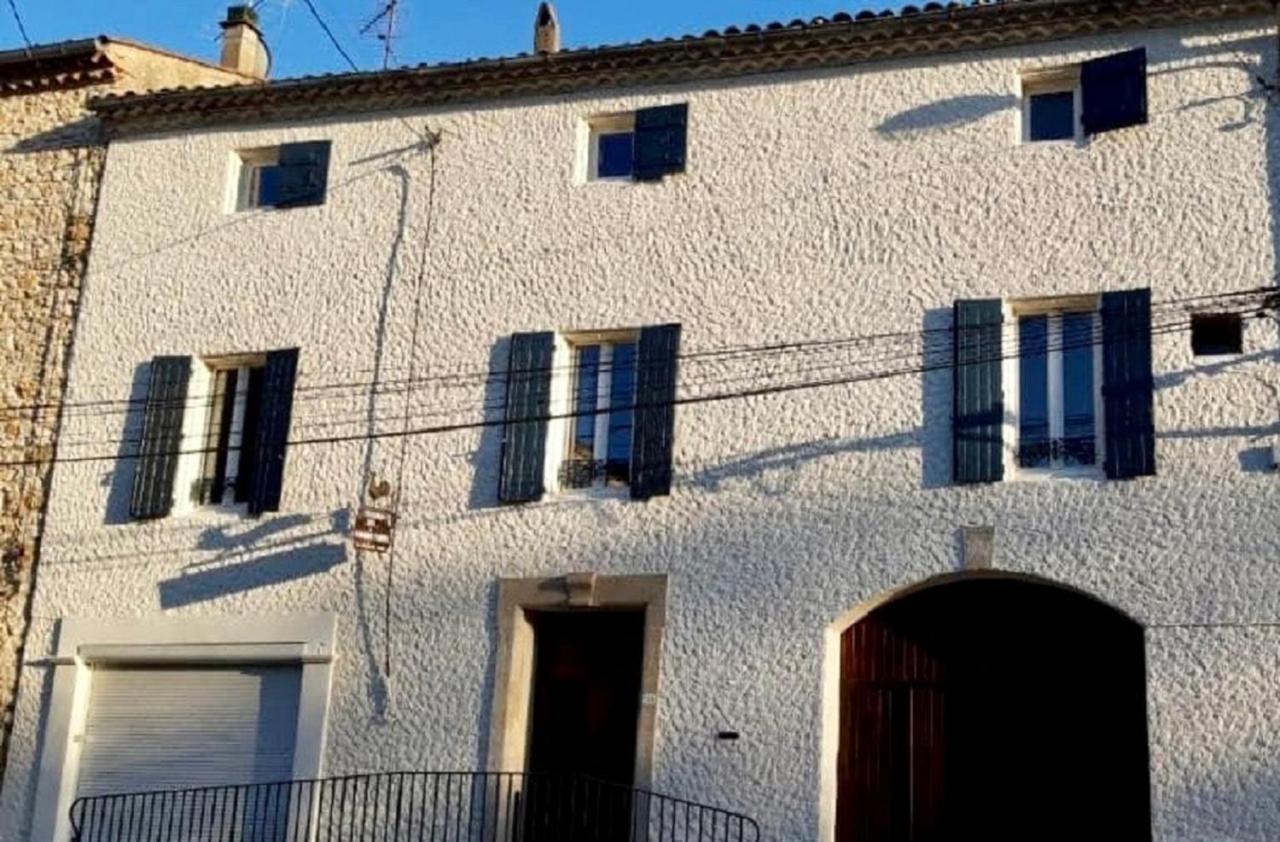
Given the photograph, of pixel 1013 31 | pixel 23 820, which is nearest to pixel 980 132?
pixel 1013 31

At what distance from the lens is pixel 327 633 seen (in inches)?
690

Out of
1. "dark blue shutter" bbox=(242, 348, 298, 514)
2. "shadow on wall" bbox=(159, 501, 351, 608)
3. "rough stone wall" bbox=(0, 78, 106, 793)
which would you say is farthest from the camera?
"rough stone wall" bbox=(0, 78, 106, 793)

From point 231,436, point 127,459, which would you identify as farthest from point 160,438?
point 231,436

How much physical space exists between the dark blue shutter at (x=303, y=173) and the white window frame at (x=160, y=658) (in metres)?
4.30

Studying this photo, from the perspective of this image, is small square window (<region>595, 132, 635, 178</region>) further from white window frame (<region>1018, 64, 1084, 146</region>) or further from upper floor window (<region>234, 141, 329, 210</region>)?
white window frame (<region>1018, 64, 1084, 146</region>)

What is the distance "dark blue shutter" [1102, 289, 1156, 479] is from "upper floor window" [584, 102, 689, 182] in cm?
436

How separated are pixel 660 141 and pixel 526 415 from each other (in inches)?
115

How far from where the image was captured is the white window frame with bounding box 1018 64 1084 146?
16766mm

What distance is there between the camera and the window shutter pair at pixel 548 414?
16.9 metres

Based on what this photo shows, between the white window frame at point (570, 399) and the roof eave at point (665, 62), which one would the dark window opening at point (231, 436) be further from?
the white window frame at point (570, 399)

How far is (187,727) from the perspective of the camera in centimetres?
1789

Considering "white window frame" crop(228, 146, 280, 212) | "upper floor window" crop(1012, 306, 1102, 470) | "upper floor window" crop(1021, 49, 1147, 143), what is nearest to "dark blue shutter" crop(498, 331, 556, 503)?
"white window frame" crop(228, 146, 280, 212)

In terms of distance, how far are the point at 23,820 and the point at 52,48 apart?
322 inches

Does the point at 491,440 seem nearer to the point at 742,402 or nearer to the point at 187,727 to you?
the point at 742,402
